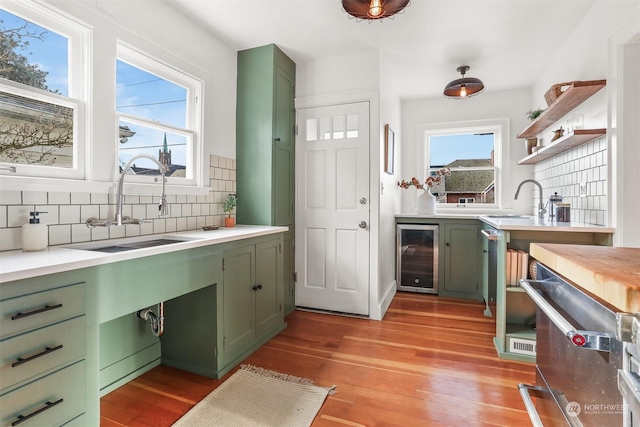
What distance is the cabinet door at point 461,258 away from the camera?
12.7 feet

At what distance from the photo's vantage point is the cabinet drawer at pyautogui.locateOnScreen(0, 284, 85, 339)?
1083 millimetres

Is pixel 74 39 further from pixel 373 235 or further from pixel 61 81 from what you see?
pixel 373 235

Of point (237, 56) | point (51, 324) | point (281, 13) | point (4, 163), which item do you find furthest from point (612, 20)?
point (4, 163)

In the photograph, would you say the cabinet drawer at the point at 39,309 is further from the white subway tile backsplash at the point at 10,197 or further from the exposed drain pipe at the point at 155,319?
the exposed drain pipe at the point at 155,319

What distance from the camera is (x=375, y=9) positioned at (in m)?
2.01

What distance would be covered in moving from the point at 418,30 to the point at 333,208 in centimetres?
179

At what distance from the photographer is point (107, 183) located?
6.43 feet

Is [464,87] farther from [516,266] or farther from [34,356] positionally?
[34,356]

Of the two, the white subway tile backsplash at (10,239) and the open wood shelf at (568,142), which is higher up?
the open wood shelf at (568,142)

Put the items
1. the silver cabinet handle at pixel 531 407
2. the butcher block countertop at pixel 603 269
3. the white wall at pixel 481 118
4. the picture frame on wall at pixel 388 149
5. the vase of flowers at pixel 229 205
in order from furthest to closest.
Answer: the white wall at pixel 481 118, the picture frame on wall at pixel 388 149, the vase of flowers at pixel 229 205, the silver cabinet handle at pixel 531 407, the butcher block countertop at pixel 603 269

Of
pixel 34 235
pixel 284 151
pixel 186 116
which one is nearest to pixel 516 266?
pixel 284 151

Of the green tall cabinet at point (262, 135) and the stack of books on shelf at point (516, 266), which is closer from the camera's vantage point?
the stack of books on shelf at point (516, 266)

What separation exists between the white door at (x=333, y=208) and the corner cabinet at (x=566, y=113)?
159 centimetres

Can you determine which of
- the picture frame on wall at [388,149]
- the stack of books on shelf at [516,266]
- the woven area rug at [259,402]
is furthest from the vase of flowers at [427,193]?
the woven area rug at [259,402]
